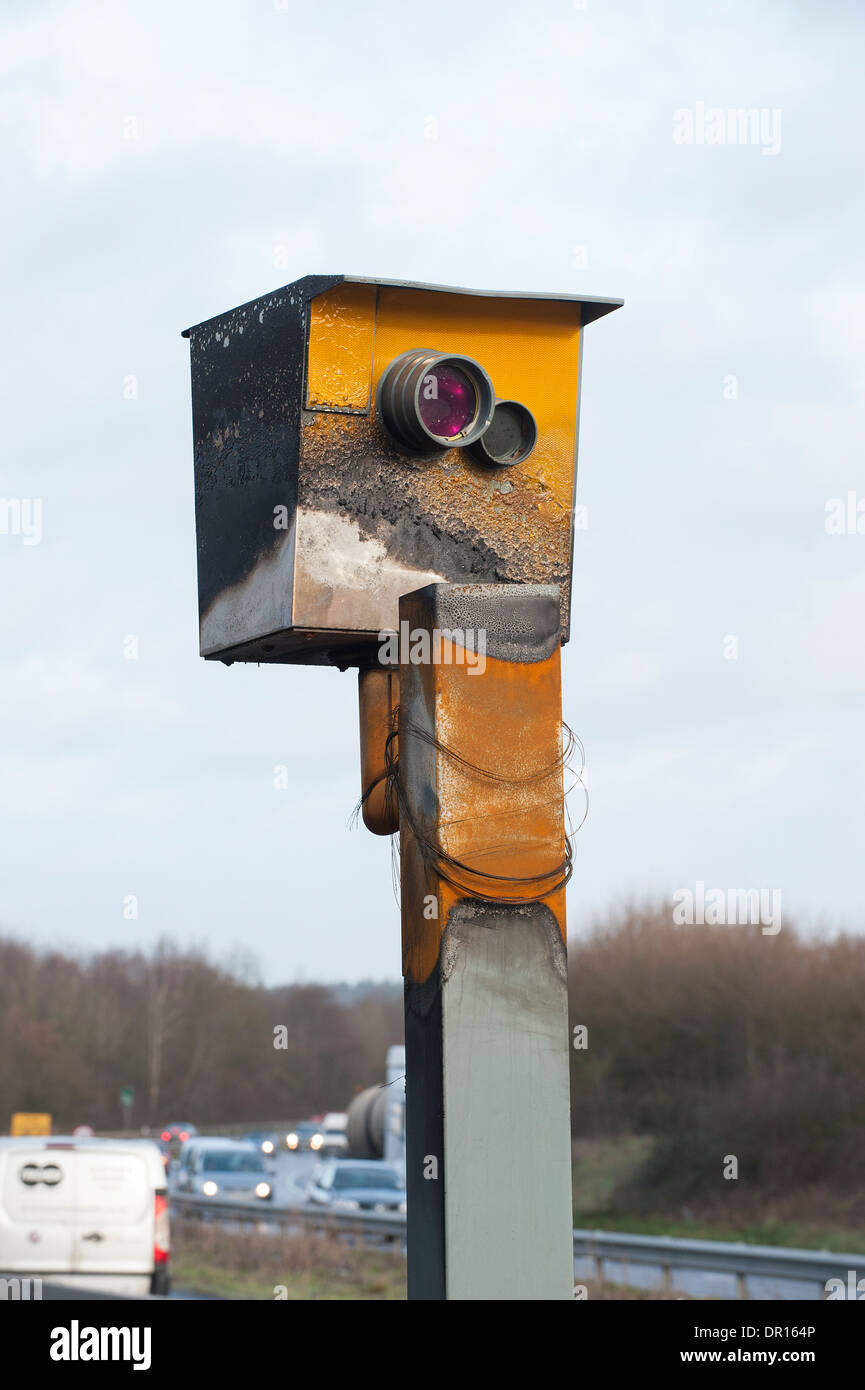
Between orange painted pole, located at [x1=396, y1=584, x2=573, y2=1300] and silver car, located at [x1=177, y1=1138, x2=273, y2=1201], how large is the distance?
2658 centimetres

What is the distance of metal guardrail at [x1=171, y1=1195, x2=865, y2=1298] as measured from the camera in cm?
1603

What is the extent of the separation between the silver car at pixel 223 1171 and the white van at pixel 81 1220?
16237 millimetres

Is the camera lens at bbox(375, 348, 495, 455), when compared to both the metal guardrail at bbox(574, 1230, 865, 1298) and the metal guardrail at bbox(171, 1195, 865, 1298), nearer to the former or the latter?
the metal guardrail at bbox(171, 1195, 865, 1298)

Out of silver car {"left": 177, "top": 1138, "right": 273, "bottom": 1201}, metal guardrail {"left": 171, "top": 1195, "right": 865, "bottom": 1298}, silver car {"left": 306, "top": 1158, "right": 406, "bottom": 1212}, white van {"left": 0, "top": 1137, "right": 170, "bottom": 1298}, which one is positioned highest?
white van {"left": 0, "top": 1137, "right": 170, "bottom": 1298}

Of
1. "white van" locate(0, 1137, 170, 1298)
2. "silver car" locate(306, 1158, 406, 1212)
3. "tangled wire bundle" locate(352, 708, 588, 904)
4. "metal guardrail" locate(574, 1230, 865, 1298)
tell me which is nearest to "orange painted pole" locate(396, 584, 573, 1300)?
"tangled wire bundle" locate(352, 708, 588, 904)

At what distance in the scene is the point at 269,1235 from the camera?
2328 cm

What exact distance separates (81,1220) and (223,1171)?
58.6 feet

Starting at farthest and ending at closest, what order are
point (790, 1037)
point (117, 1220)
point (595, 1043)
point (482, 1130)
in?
1. point (595, 1043)
2. point (790, 1037)
3. point (117, 1220)
4. point (482, 1130)

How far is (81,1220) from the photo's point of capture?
1473 centimetres

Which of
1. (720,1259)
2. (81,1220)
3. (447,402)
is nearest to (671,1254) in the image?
(720,1259)

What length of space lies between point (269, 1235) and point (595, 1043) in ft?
56.7
